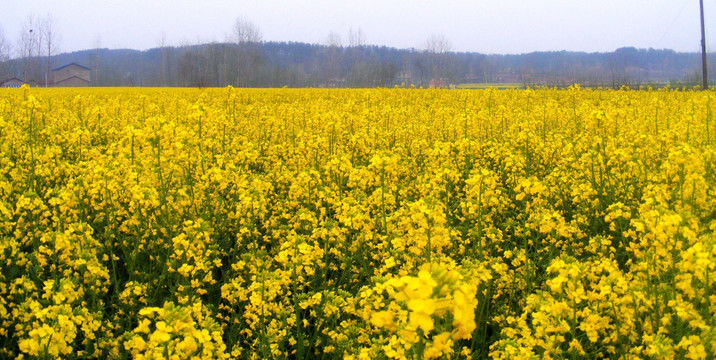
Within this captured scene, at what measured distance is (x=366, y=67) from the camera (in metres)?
66.8

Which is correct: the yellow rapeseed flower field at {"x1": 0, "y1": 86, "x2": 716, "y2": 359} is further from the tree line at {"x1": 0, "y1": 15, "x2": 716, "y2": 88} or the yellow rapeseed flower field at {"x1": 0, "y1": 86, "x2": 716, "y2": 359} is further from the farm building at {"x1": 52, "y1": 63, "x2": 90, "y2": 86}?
the farm building at {"x1": 52, "y1": 63, "x2": 90, "y2": 86}

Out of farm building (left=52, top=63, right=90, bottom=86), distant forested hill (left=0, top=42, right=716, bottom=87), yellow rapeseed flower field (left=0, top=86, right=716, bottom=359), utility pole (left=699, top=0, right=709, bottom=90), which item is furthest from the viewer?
farm building (left=52, top=63, right=90, bottom=86)

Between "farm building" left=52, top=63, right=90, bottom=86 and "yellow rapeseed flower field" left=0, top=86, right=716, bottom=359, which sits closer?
"yellow rapeseed flower field" left=0, top=86, right=716, bottom=359

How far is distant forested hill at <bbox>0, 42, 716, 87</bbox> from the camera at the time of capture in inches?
2274

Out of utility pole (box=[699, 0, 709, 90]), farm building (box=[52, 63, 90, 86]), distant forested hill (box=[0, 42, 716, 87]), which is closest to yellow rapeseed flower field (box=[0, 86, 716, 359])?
utility pole (box=[699, 0, 709, 90])

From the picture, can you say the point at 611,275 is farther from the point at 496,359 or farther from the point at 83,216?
the point at 83,216

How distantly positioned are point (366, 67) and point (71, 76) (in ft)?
126

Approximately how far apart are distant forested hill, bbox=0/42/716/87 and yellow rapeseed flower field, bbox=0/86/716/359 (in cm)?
4301

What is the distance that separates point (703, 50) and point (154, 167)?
899 inches

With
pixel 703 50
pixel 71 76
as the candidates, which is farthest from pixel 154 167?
pixel 71 76

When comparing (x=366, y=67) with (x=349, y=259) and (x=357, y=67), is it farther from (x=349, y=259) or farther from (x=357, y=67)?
(x=349, y=259)

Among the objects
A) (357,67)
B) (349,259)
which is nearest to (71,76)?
(357,67)

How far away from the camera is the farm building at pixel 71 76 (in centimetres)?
7350

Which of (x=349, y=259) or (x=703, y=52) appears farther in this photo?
(x=703, y=52)
